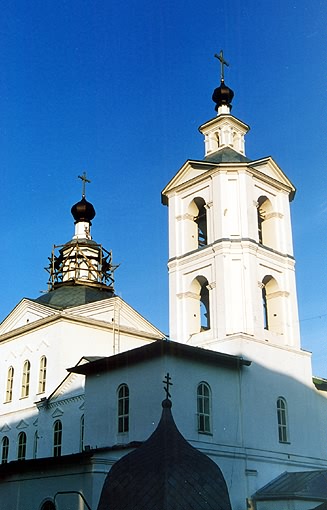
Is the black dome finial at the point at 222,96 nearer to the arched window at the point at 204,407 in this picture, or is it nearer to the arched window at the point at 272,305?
the arched window at the point at 272,305

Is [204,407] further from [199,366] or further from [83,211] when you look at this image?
[83,211]

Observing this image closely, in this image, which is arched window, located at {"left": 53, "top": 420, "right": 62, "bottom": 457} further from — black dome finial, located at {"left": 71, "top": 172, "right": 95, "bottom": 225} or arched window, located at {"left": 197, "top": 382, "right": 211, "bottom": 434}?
black dome finial, located at {"left": 71, "top": 172, "right": 95, "bottom": 225}

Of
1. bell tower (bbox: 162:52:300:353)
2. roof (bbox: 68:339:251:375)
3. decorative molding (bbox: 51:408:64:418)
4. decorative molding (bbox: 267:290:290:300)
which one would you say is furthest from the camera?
decorative molding (bbox: 51:408:64:418)

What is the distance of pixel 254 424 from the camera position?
18.6 m

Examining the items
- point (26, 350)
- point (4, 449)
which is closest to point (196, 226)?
point (26, 350)

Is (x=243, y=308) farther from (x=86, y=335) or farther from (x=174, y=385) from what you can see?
(x=86, y=335)

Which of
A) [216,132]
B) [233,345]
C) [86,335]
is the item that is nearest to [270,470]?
[233,345]

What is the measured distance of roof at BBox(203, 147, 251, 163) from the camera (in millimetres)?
21511

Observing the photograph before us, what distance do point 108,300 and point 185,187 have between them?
5548 mm

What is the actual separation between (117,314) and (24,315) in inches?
133

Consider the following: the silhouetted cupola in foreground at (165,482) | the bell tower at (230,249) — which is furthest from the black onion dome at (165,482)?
the bell tower at (230,249)

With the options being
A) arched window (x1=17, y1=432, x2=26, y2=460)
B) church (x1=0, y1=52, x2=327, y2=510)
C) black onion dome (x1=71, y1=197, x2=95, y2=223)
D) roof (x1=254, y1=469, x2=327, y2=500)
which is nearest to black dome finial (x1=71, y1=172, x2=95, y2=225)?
black onion dome (x1=71, y1=197, x2=95, y2=223)

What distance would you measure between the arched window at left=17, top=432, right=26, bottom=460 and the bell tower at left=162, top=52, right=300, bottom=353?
6.83 meters

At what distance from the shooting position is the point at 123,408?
18.0m
